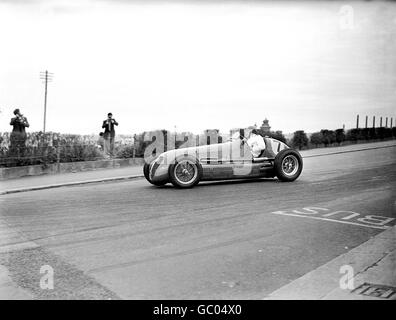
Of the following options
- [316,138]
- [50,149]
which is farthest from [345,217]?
[316,138]

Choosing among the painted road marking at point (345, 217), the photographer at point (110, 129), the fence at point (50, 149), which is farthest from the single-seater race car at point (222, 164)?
the photographer at point (110, 129)

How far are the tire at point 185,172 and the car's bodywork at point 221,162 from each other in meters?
0.02

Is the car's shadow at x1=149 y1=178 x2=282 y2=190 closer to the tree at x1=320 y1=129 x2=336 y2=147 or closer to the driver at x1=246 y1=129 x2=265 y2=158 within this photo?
the driver at x1=246 y1=129 x2=265 y2=158

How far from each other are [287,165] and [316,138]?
15.3m

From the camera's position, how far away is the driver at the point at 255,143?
11.6 metres

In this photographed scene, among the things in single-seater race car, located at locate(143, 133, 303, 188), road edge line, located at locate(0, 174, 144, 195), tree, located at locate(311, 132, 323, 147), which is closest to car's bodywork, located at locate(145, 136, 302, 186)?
single-seater race car, located at locate(143, 133, 303, 188)

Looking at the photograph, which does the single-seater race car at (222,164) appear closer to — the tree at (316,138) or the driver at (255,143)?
the driver at (255,143)

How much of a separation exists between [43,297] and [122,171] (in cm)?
1107

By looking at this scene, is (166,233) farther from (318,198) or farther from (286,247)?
(318,198)

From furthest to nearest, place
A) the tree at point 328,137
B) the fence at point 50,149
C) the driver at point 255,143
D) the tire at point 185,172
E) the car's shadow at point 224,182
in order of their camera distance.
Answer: the tree at point 328,137
the fence at point 50,149
the driver at point 255,143
the car's shadow at point 224,182
the tire at point 185,172

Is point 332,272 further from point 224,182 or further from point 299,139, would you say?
point 299,139

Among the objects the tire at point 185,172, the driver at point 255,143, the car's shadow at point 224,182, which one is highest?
the driver at point 255,143

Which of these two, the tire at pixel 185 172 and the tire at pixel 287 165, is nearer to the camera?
the tire at pixel 185 172
